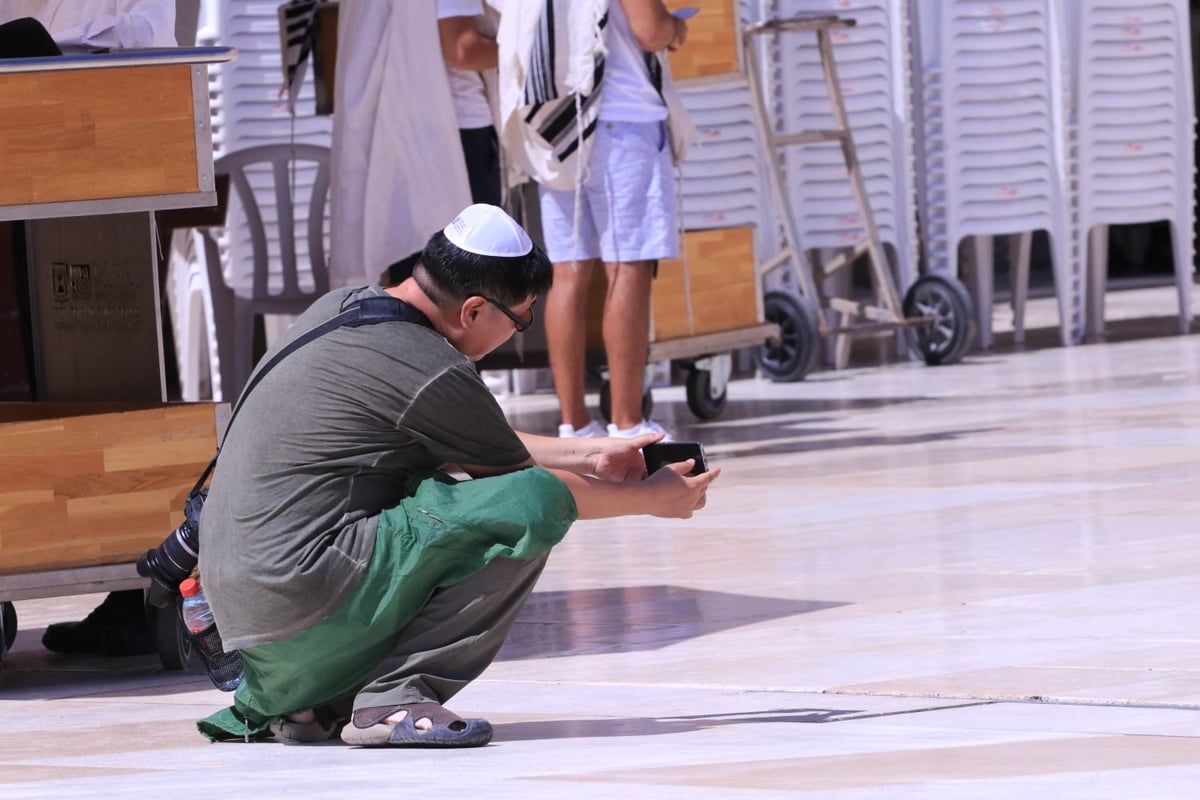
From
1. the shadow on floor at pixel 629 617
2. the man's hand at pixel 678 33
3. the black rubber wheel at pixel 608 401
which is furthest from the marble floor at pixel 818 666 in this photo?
the black rubber wheel at pixel 608 401

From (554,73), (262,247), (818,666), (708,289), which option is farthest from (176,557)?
(708,289)

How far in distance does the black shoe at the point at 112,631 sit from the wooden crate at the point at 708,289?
4.90m

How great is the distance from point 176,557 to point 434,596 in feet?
1.92

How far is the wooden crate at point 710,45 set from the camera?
9734mm

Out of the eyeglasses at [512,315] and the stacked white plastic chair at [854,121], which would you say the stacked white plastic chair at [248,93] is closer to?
the stacked white plastic chair at [854,121]

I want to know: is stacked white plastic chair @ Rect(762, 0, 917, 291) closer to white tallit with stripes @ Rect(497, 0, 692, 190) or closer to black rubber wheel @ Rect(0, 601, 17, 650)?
Answer: white tallit with stripes @ Rect(497, 0, 692, 190)

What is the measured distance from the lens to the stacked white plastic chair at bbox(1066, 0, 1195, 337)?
41.4 ft

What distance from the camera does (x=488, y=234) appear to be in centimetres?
Result: 356

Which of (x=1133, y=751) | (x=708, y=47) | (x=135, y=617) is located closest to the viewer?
(x=1133, y=751)

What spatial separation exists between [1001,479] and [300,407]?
3683 millimetres

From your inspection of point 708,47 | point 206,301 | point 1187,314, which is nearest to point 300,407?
point 708,47

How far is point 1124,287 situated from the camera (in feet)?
62.4

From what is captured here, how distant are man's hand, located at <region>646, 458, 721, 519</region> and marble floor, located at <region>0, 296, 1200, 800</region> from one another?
13.0 inches

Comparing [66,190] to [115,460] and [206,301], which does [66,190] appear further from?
[206,301]
